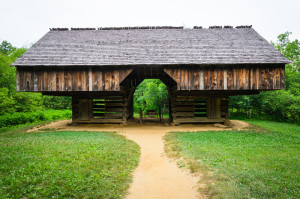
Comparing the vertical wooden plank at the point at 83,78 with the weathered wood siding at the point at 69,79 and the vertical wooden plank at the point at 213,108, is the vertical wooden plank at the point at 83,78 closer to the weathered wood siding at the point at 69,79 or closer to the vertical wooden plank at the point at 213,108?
the weathered wood siding at the point at 69,79

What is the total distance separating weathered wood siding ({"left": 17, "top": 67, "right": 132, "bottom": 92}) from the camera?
11664 mm

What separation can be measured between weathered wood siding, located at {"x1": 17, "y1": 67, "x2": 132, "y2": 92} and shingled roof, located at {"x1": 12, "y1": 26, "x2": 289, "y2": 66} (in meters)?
0.59

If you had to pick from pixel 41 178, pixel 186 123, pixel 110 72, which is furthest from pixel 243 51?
pixel 41 178

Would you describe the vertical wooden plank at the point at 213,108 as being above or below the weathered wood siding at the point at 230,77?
below

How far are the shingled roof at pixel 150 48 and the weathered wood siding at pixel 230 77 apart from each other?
1.94 ft

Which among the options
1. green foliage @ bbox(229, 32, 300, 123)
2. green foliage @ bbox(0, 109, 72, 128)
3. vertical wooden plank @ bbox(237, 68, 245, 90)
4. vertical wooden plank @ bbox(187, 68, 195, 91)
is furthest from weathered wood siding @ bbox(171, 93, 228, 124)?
green foliage @ bbox(0, 109, 72, 128)

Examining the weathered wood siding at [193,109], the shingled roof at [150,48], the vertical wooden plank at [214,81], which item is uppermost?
the shingled roof at [150,48]

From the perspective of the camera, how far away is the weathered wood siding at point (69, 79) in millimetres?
11664

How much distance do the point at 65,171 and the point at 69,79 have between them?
8.45 metres

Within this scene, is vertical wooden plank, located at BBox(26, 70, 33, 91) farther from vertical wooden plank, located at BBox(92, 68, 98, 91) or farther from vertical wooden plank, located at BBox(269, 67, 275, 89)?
vertical wooden plank, located at BBox(269, 67, 275, 89)

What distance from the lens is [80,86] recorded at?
38.6ft

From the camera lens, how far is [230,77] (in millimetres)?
11672

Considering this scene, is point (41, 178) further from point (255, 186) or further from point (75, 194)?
point (255, 186)

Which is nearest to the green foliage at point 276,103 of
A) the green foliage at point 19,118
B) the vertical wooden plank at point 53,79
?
the vertical wooden plank at point 53,79
